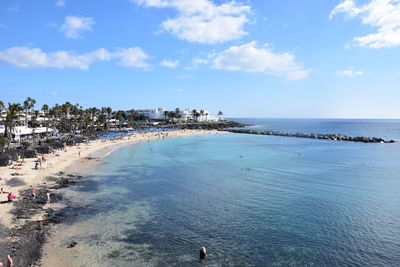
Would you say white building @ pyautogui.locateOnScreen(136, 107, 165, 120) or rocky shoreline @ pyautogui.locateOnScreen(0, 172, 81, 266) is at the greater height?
white building @ pyautogui.locateOnScreen(136, 107, 165, 120)

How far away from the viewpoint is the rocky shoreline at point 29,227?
15156 mm

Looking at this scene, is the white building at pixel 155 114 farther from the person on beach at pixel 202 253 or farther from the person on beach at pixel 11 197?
the person on beach at pixel 202 253

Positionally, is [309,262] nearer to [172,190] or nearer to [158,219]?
[158,219]

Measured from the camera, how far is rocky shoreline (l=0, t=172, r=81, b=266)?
49.7ft

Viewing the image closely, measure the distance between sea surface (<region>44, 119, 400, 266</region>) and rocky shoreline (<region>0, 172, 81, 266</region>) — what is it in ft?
4.17

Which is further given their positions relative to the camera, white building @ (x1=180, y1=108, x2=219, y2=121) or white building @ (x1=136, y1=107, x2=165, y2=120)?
white building @ (x1=180, y1=108, x2=219, y2=121)

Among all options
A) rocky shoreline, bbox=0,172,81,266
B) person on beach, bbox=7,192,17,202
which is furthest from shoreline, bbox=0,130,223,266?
person on beach, bbox=7,192,17,202

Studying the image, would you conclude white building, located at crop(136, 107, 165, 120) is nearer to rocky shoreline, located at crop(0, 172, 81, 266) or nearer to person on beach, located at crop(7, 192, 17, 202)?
rocky shoreline, located at crop(0, 172, 81, 266)

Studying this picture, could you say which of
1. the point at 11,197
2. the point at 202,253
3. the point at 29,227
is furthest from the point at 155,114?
the point at 202,253

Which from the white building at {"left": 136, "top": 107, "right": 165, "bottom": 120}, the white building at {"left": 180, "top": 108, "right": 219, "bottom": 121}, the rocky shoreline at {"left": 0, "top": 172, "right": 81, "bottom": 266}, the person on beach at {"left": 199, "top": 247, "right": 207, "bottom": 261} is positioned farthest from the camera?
the white building at {"left": 180, "top": 108, "right": 219, "bottom": 121}

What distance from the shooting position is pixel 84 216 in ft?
71.3

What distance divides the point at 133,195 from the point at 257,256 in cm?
1619

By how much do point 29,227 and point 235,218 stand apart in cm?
1552

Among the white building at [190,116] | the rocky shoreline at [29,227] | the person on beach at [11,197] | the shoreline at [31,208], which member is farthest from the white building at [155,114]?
the person on beach at [11,197]
